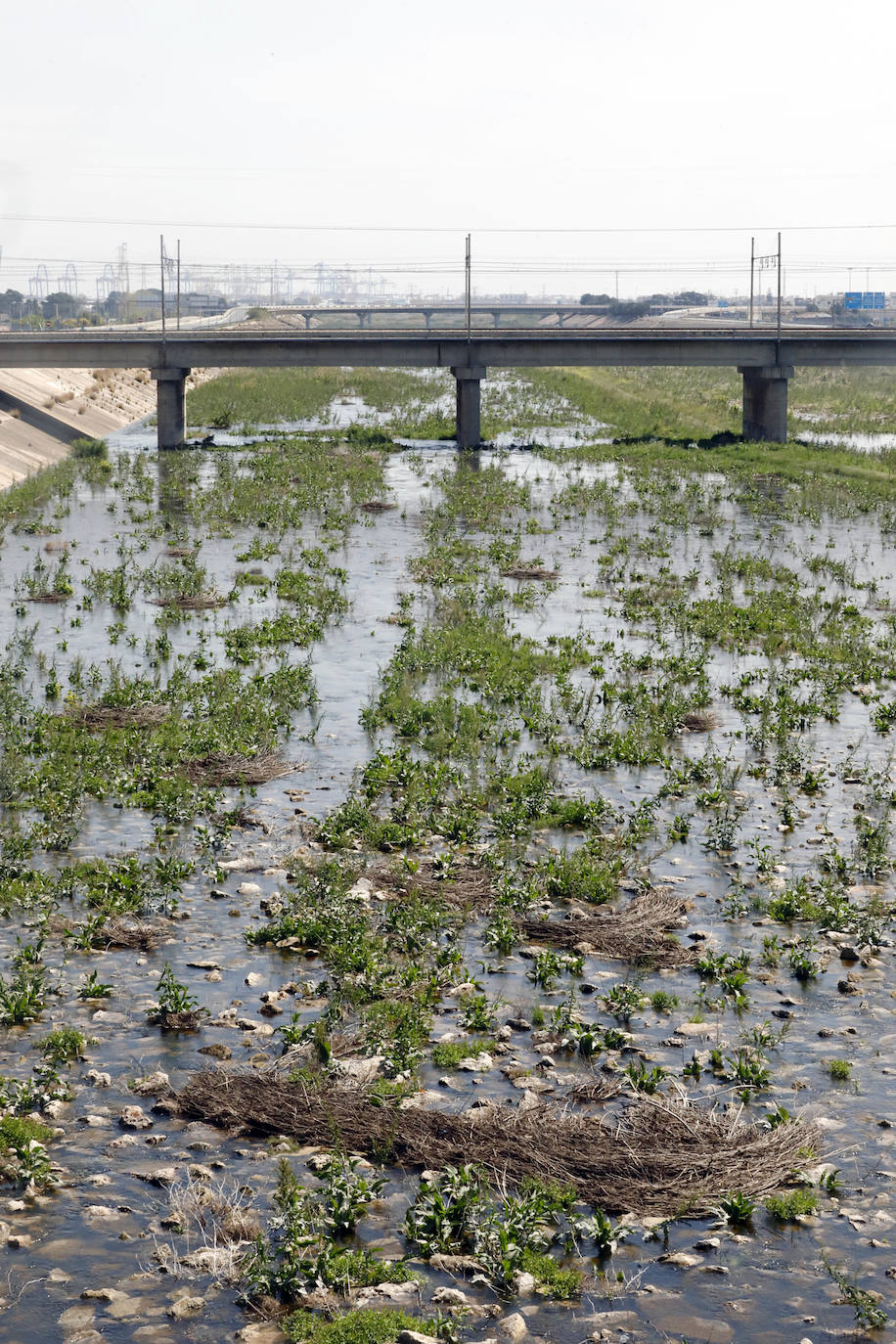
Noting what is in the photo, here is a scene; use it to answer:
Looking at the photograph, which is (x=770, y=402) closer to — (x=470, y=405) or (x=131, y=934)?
(x=470, y=405)

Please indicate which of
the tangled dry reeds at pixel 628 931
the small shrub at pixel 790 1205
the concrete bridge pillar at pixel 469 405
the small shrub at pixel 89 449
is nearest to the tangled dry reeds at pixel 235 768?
the tangled dry reeds at pixel 628 931

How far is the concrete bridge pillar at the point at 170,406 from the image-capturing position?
6494 centimetres

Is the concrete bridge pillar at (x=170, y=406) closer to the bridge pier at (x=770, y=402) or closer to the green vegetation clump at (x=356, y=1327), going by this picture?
the bridge pier at (x=770, y=402)

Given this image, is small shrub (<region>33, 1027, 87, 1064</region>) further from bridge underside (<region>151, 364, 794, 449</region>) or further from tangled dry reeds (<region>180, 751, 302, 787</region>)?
bridge underside (<region>151, 364, 794, 449</region>)

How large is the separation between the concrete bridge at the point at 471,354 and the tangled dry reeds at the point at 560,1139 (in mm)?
55996

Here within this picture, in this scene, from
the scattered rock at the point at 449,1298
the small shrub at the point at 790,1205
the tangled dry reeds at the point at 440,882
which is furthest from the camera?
the tangled dry reeds at the point at 440,882

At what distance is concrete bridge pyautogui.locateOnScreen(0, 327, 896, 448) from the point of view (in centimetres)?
6569

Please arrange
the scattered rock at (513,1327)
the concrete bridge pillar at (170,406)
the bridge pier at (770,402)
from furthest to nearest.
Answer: the bridge pier at (770,402), the concrete bridge pillar at (170,406), the scattered rock at (513,1327)

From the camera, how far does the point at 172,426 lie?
2564 inches

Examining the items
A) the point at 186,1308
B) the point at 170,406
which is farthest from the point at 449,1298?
the point at 170,406

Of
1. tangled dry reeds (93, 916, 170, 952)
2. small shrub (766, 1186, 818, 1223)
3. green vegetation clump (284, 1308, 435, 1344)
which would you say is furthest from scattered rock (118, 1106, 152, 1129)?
small shrub (766, 1186, 818, 1223)

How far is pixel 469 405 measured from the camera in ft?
216

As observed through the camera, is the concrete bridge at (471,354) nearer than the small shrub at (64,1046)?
No

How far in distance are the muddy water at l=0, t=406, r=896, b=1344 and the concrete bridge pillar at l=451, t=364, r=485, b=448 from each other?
4472 centimetres
